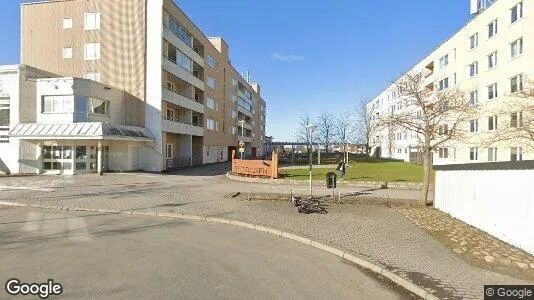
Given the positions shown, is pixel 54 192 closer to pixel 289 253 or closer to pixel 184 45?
pixel 289 253

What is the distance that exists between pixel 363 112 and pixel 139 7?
159 feet

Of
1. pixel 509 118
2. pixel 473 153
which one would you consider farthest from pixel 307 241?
pixel 473 153

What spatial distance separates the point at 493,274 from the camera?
596 centimetres

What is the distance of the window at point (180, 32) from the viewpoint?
3114 cm

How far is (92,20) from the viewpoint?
28.9 meters

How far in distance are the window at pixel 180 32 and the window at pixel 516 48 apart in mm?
29726

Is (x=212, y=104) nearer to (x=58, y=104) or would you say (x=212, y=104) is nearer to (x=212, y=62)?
(x=212, y=62)

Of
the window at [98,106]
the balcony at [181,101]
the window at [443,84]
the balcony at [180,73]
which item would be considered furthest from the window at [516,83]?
the window at [98,106]

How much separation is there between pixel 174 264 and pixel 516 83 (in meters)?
29.7

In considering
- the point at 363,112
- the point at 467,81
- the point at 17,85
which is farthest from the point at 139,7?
the point at 363,112

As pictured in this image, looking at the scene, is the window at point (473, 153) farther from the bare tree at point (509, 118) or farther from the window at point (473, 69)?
the window at point (473, 69)

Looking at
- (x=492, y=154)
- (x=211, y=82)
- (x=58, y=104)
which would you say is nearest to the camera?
(x=58, y=104)

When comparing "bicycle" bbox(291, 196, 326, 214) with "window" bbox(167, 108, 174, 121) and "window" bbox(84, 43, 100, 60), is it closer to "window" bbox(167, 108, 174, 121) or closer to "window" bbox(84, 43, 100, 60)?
"window" bbox(167, 108, 174, 121)

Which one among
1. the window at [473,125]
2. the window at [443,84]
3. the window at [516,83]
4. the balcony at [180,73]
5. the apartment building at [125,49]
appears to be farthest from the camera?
the window at [443,84]
